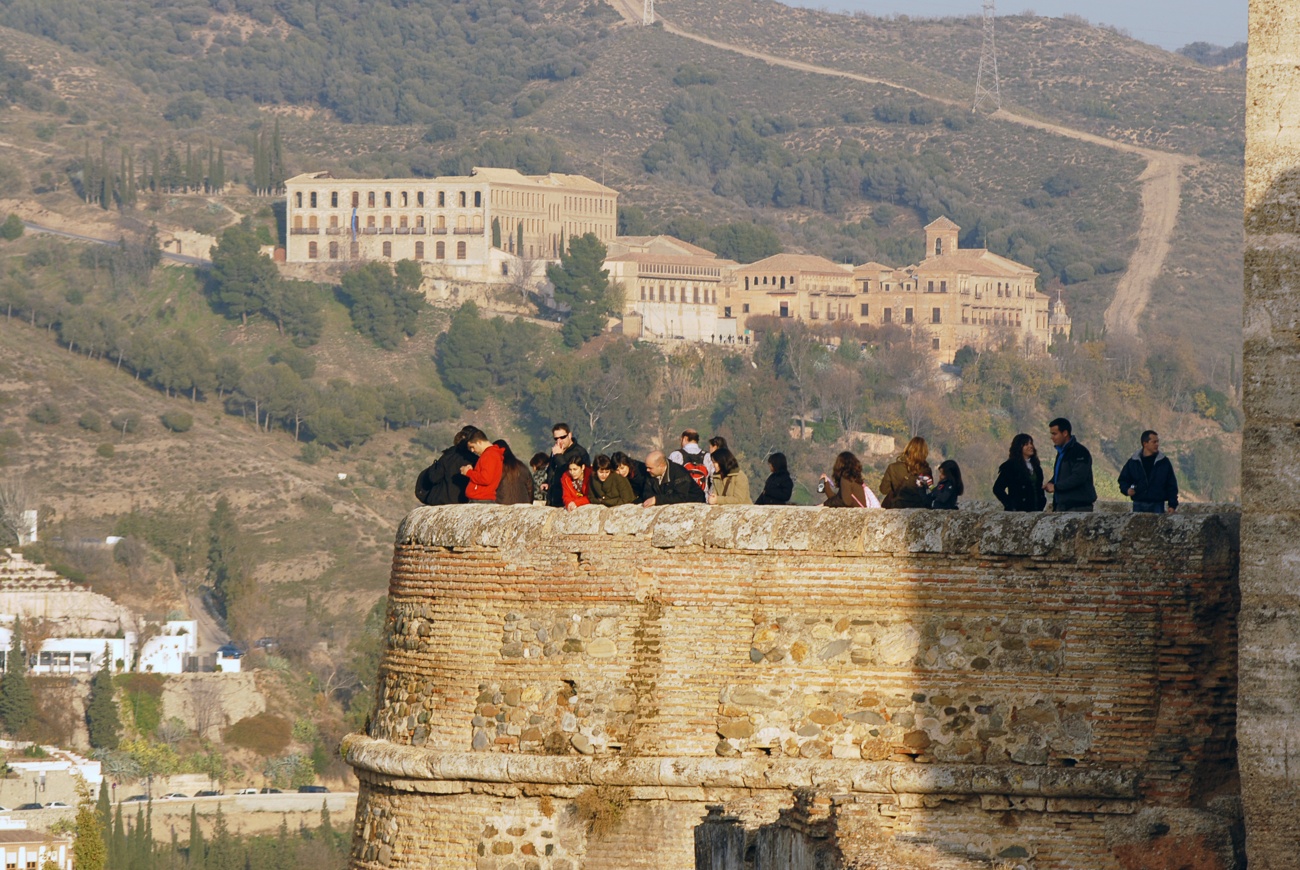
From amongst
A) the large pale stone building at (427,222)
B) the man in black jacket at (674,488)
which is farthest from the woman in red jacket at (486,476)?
the large pale stone building at (427,222)

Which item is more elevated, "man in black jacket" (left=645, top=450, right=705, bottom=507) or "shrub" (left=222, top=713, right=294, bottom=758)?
"man in black jacket" (left=645, top=450, right=705, bottom=507)

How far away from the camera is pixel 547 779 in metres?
12.5

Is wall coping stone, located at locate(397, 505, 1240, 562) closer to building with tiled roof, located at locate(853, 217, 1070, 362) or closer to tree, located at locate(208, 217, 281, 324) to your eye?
tree, located at locate(208, 217, 281, 324)

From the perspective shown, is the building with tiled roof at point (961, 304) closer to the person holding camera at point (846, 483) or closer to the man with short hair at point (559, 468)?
the man with short hair at point (559, 468)

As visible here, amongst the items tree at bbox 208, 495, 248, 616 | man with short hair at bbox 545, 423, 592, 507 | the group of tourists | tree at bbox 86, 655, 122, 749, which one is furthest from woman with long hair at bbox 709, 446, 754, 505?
tree at bbox 208, 495, 248, 616

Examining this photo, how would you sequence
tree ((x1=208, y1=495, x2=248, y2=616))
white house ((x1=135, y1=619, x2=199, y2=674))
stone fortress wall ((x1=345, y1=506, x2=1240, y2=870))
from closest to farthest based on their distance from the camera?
stone fortress wall ((x1=345, y1=506, x2=1240, y2=870)) < white house ((x1=135, y1=619, x2=199, y2=674)) < tree ((x1=208, y1=495, x2=248, y2=616))

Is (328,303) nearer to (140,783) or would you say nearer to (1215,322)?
(1215,322)

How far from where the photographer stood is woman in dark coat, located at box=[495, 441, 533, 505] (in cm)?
1412

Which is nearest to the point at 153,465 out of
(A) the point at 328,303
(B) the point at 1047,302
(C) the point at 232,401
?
(C) the point at 232,401

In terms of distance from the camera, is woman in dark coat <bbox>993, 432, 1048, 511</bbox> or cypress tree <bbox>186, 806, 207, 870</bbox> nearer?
woman in dark coat <bbox>993, 432, 1048, 511</bbox>

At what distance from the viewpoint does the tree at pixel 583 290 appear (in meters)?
170

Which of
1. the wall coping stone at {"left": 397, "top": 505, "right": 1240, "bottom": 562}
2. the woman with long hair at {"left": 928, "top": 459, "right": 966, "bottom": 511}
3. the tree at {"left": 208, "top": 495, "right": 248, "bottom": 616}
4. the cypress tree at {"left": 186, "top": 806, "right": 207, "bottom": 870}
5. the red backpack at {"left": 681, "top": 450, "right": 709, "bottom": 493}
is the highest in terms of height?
the red backpack at {"left": 681, "top": 450, "right": 709, "bottom": 493}

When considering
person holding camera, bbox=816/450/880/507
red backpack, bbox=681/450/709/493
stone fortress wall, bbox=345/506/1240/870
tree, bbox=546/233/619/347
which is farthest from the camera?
tree, bbox=546/233/619/347

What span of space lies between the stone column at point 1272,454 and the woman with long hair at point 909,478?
9.64 ft
